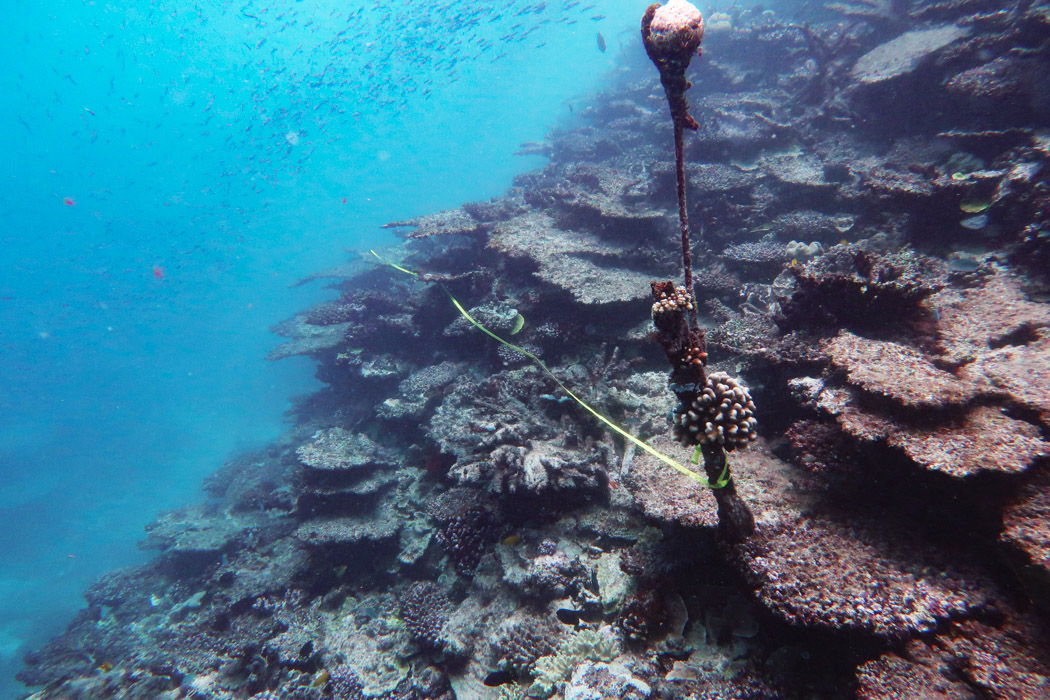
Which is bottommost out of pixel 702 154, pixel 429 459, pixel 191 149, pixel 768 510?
pixel 768 510

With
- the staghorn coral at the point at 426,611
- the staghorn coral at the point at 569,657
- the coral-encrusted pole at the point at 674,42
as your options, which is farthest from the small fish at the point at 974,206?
the staghorn coral at the point at 426,611

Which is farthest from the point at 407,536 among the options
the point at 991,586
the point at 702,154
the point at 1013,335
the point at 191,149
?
the point at 191,149

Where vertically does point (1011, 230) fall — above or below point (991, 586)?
above

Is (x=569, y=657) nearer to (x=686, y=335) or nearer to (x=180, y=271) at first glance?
(x=686, y=335)

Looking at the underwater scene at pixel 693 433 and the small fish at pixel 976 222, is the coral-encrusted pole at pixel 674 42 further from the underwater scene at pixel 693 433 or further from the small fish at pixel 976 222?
the small fish at pixel 976 222

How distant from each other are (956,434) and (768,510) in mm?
1304

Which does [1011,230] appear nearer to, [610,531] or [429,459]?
[610,531]

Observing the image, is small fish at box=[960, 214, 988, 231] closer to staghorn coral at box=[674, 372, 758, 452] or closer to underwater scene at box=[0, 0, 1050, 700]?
underwater scene at box=[0, 0, 1050, 700]

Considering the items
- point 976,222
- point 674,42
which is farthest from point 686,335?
point 976,222

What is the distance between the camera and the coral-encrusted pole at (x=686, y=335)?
1873 millimetres

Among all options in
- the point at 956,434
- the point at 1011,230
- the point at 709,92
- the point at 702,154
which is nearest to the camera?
the point at 956,434

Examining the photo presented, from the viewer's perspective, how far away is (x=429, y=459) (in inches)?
280

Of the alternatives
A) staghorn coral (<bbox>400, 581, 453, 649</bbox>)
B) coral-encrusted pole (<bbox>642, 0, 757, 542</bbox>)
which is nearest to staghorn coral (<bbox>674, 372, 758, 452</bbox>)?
coral-encrusted pole (<bbox>642, 0, 757, 542</bbox>)

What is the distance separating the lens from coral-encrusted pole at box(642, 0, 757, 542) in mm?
1873
